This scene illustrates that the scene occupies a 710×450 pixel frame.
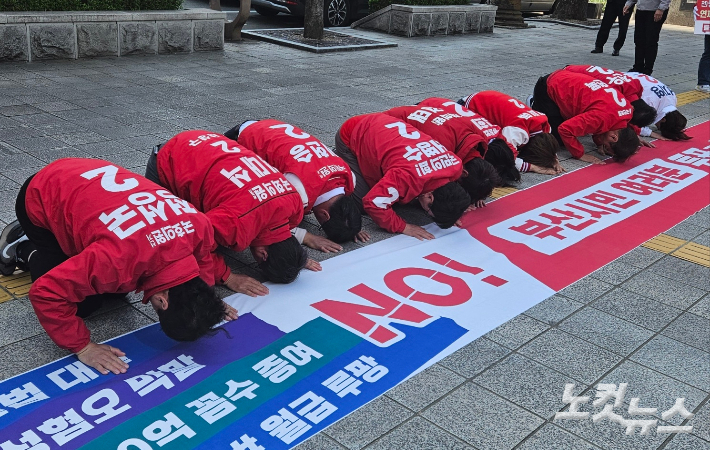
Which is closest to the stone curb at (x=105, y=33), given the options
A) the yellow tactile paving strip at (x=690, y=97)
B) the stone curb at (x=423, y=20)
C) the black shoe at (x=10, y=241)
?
the stone curb at (x=423, y=20)

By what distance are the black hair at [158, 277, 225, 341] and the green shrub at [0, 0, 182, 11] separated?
567 cm

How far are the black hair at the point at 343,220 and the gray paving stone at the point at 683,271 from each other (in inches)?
64.8

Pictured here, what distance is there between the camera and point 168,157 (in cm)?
343

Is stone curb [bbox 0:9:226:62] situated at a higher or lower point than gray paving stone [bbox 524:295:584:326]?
higher

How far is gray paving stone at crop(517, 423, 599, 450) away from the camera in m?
2.45

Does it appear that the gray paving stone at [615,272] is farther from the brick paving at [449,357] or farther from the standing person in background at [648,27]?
the standing person in background at [648,27]

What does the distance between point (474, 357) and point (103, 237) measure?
1.51m

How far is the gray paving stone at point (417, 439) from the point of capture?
2389mm

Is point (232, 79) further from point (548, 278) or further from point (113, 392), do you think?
point (113, 392)

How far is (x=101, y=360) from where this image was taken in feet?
8.68

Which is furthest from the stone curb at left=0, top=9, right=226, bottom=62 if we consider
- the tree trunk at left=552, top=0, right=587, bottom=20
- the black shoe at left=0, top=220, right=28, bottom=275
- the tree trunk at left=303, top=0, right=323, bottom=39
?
the tree trunk at left=552, top=0, right=587, bottom=20

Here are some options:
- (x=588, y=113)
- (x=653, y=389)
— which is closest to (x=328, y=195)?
(x=653, y=389)

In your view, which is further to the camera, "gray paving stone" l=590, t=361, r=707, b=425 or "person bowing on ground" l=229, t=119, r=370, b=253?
"person bowing on ground" l=229, t=119, r=370, b=253

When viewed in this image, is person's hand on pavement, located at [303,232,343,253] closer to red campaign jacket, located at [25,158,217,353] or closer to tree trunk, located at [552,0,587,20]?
red campaign jacket, located at [25,158,217,353]
